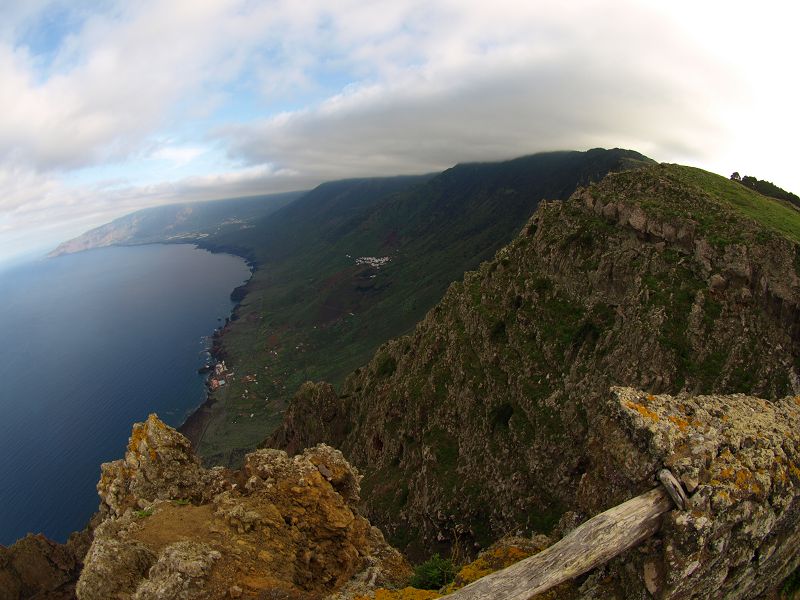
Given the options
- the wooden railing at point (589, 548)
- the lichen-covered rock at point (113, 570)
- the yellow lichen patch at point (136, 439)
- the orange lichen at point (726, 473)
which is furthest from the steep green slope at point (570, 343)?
the yellow lichen patch at point (136, 439)

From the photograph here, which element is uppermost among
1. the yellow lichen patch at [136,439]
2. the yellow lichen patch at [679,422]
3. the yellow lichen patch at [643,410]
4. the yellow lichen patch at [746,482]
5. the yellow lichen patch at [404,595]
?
the yellow lichen patch at [643,410]

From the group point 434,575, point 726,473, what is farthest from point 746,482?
point 434,575

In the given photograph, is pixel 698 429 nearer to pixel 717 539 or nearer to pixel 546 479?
pixel 717 539

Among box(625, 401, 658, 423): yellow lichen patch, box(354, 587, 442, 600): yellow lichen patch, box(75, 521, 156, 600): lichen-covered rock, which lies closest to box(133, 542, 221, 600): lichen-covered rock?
box(75, 521, 156, 600): lichen-covered rock

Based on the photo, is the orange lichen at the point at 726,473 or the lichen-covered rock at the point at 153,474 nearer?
the orange lichen at the point at 726,473

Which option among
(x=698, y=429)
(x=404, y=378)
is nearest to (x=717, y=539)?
(x=698, y=429)

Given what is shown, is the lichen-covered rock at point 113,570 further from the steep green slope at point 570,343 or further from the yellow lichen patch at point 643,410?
the steep green slope at point 570,343
